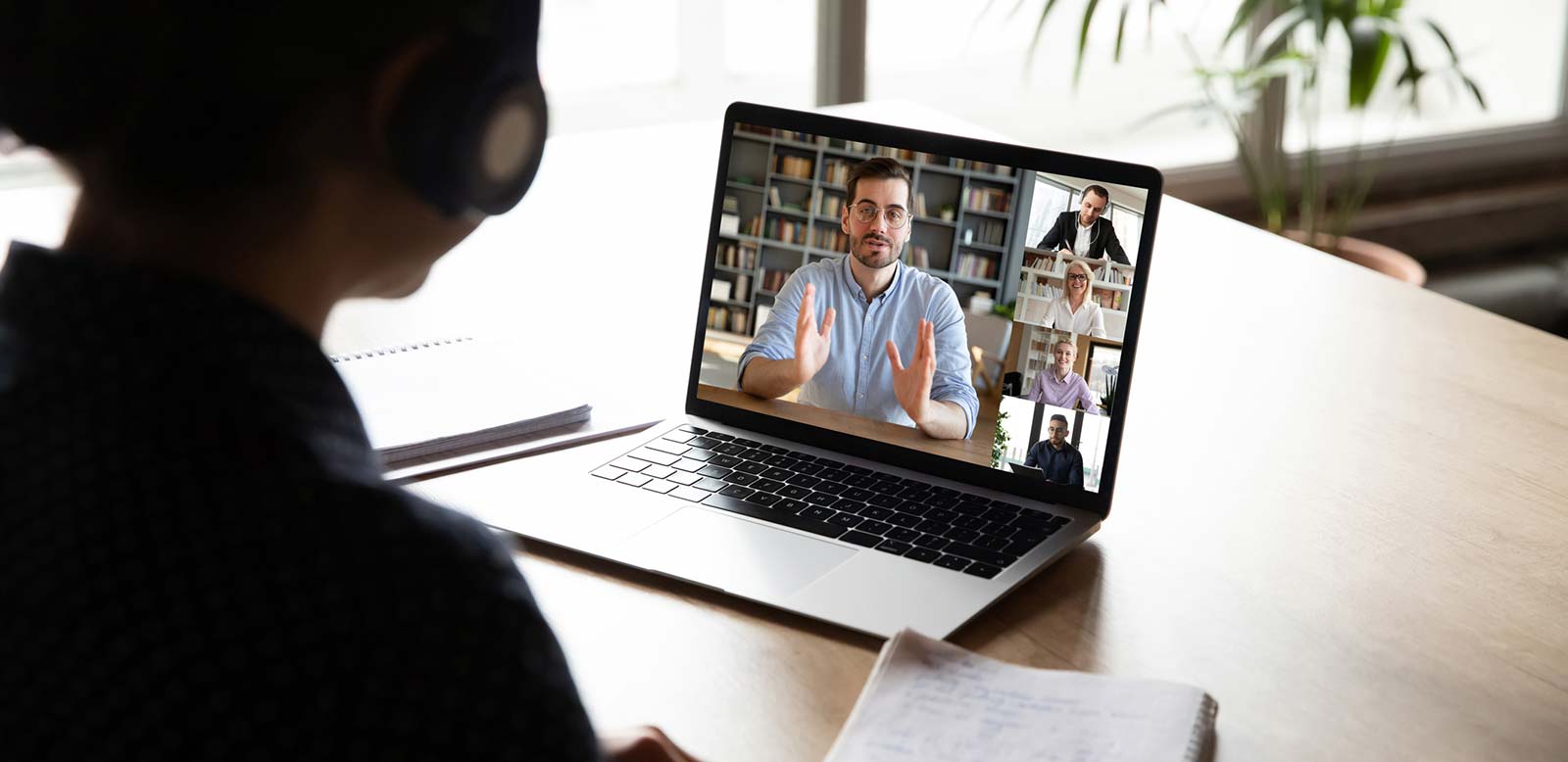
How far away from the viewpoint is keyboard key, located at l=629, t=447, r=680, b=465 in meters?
1.07

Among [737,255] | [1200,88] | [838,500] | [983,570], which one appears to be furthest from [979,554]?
[1200,88]

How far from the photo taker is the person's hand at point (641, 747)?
713 mm

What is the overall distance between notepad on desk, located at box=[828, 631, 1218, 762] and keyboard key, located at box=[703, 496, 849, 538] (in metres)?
0.15

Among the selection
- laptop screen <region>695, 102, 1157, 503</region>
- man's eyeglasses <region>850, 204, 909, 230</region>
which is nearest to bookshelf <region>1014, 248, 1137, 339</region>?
laptop screen <region>695, 102, 1157, 503</region>

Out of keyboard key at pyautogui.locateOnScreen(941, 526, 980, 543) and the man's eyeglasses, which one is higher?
the man's eyeglasses

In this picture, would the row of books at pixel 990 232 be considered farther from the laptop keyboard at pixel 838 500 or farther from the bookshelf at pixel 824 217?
the laptop keyboard at pixel 838 500

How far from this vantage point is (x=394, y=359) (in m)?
1.24

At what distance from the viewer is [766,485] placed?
1028 millimetres

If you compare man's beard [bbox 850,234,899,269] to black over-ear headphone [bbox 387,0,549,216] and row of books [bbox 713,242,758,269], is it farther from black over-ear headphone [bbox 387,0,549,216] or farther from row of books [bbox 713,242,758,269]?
black over-ear headphone [bbox 387,0,549,216]

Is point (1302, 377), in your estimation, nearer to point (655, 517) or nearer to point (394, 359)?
point (655, 517)

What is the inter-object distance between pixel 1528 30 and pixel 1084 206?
3.76 m

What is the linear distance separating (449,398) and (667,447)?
0.21 m

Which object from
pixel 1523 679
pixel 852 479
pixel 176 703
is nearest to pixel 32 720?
pixel 176 703

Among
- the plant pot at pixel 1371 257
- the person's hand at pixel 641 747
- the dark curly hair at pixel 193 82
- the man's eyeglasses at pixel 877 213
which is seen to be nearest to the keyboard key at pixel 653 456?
the man's eyeglasses at pixel 877 213
